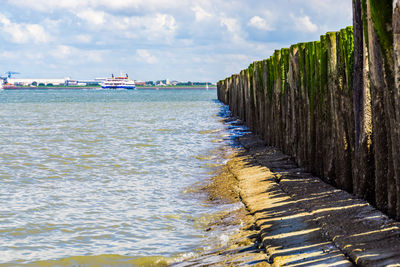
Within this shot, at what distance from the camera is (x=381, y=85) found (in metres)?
5.11

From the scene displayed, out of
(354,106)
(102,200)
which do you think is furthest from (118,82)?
(354,106)

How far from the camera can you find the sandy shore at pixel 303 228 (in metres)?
4.19

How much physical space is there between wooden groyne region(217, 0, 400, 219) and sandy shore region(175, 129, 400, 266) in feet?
0.82

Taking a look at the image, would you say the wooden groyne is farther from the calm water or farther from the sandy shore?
the calm water

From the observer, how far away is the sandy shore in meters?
4.19

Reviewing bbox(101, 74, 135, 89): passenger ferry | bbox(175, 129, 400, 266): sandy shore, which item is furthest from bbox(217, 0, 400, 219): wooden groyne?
bbox(101, 74, 135, 89): passenger ferry

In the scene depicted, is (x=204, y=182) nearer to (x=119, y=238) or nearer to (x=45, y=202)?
(x=45, y=202)

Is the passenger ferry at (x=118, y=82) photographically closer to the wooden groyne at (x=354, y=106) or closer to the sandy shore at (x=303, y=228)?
the wooden groyne at (x=354, y=106)

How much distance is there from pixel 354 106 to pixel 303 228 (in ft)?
5.36

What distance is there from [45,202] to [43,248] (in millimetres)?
2378

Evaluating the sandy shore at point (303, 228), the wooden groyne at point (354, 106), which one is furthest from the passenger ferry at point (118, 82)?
the sandy shore at point (303, 228)

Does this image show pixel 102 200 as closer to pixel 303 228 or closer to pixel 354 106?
pixel 303 228

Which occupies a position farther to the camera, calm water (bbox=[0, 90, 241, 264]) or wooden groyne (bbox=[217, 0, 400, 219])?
calm water (bbox=[0, 90, 241, 264])

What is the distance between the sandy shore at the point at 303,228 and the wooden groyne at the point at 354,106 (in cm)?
25
